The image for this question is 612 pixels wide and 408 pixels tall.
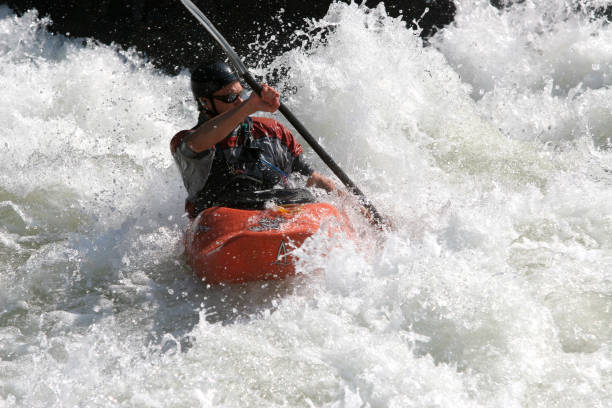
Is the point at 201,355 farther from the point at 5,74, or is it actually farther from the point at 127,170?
the point at 5,74

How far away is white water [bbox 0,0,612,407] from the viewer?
109 inches

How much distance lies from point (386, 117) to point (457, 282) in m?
2.65

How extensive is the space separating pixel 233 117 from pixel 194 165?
0.42m

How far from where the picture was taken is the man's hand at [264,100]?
3162 millimetres

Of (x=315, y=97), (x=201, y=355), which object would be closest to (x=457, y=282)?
(x=201, y=355)

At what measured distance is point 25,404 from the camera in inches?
105

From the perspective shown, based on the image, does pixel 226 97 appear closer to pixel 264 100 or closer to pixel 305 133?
pixel 264 100

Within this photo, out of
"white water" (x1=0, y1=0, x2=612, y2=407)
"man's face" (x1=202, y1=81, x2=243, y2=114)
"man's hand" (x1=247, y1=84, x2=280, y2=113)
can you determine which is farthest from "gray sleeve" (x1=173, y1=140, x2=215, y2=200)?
"white water" (x1=0, y1=0, x2=612, y2=407)

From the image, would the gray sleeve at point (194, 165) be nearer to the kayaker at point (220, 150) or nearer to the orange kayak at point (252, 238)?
the kayaker at point (220, 150)

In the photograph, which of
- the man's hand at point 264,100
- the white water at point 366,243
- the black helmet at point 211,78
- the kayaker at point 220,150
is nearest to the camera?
the white water at point 366,243

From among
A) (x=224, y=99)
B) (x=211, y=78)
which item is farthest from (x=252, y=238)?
(x=211, y=78)

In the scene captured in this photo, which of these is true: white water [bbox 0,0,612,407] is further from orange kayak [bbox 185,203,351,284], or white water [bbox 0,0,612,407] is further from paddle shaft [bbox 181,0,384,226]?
paddle shaft [bbox 181,0,384,226]

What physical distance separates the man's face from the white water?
3.07ft

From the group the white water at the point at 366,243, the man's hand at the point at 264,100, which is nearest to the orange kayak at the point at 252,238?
the white water at the point at 366,243
